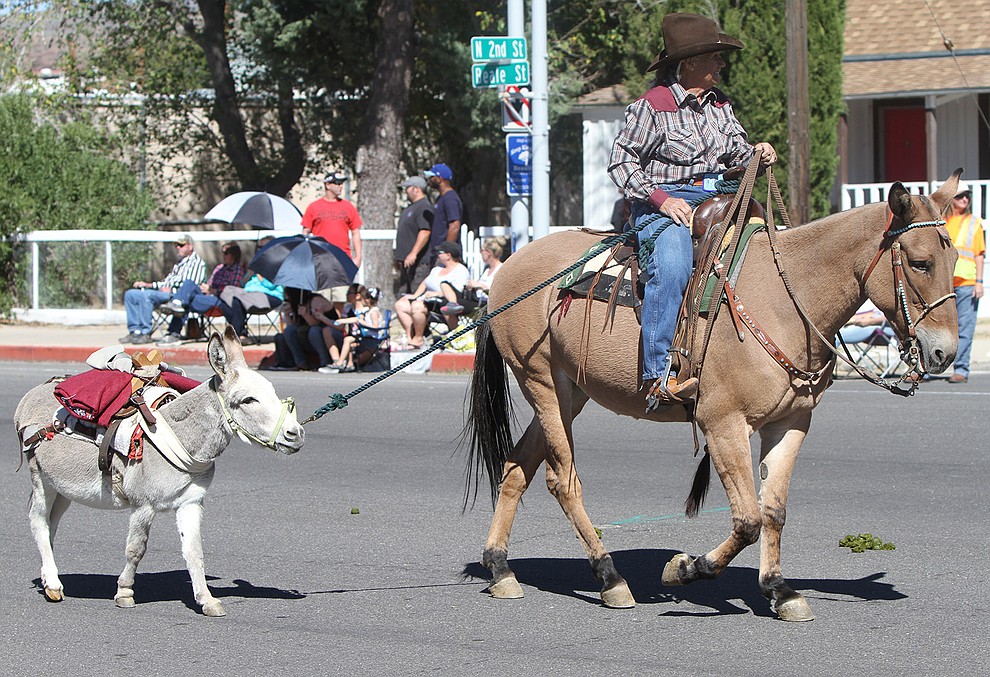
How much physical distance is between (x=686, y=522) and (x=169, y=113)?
27283 mm

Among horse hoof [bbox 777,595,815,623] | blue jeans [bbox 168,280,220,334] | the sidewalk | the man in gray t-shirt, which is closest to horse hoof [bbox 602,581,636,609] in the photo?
horse hoof [bbox 777,595,815,623]

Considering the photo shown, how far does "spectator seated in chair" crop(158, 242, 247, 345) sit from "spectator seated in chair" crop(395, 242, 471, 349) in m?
3.49

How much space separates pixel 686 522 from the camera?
839 cm

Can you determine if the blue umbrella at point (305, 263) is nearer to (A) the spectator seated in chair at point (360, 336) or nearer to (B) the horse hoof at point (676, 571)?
(A) the spectator seated in chair at point (360, 336)

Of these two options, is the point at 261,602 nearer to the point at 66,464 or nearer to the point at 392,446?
the point at 66,464

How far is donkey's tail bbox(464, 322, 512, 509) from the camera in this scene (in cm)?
741

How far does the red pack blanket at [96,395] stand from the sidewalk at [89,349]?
33.3 ft

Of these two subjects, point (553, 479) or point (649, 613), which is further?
point (553, 479)

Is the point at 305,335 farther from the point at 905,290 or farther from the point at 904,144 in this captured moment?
the point at 904,144

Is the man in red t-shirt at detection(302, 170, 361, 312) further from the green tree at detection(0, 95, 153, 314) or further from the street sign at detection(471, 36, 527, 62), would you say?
the green tree at detection(0, 95, 153, 314)

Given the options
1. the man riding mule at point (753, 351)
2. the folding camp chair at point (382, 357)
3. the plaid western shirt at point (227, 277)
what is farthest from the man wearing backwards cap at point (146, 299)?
the man riding mule at point (753, 351)

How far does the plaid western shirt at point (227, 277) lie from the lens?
786 inches

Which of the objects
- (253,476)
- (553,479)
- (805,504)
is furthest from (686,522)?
(253,476)

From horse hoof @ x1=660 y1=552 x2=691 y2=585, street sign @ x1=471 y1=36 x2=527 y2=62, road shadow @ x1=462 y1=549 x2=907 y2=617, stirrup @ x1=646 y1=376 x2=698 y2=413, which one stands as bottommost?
road shadow @ x1=462 y1=549 x2=907 y2=617
